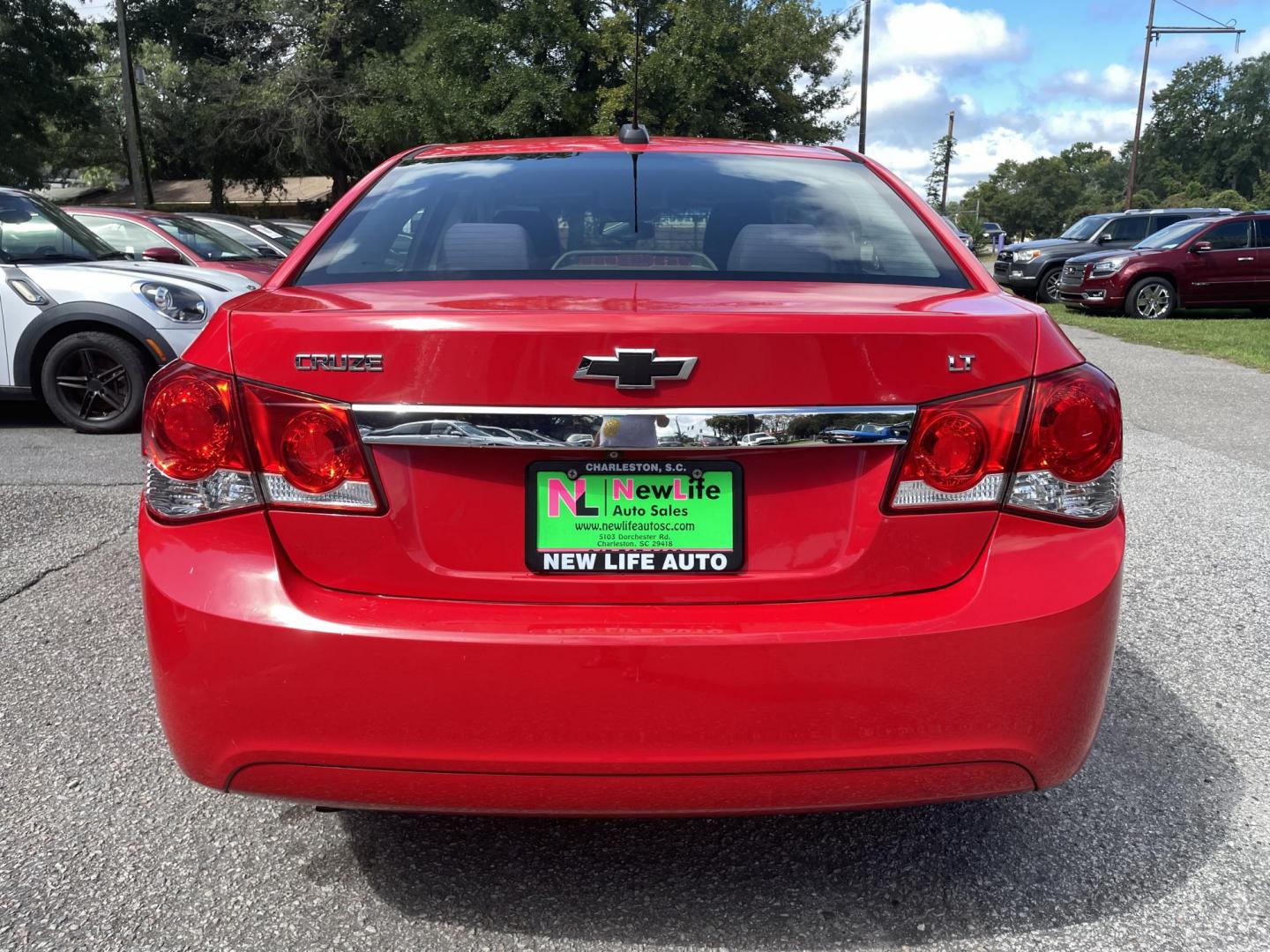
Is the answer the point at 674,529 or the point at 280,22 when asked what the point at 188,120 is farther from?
the point at 674,529

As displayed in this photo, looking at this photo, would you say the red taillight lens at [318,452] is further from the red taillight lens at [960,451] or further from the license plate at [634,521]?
the red taillight lens at [960,451]

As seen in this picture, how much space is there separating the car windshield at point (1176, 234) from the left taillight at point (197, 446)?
1779 cm

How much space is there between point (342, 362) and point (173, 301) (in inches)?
238

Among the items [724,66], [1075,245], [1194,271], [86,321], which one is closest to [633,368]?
[86,321]

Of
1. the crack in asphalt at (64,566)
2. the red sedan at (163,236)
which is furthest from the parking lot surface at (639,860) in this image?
the red sedan at (163,236)

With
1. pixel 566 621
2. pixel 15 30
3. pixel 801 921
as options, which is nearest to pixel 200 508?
pixel 566 621

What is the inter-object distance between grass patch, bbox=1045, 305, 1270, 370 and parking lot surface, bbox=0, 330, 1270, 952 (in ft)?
32.1

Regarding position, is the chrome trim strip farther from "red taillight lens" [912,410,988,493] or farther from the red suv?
the red suv

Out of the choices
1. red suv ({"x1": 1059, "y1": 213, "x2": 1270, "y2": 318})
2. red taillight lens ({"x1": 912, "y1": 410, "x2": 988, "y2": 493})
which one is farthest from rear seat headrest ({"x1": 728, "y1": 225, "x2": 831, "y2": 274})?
red suv ({"x1": 1059, "y1": 213, "x2": 1270, "y2": 318})

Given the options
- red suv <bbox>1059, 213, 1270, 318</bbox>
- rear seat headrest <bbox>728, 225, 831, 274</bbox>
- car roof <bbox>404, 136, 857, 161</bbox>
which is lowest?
red suv <bbox>1059, 213, 1270, 318</bbox>

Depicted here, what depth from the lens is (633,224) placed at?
2625mm

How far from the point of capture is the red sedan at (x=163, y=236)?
10.5 meters

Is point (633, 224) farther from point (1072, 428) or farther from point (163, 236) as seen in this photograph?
point (163, 236)

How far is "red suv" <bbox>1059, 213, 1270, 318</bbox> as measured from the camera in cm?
1683
